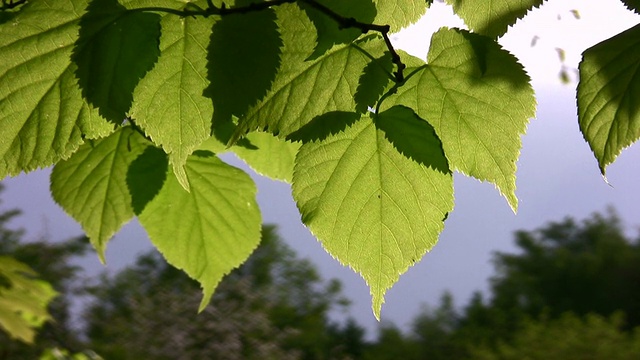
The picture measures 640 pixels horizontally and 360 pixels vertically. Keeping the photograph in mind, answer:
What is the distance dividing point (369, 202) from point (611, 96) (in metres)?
0.11

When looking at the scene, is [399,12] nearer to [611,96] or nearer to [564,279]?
[611,96]

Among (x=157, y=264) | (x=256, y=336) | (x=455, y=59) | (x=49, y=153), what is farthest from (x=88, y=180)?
(x=157, y=264)

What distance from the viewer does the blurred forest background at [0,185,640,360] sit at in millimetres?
6203

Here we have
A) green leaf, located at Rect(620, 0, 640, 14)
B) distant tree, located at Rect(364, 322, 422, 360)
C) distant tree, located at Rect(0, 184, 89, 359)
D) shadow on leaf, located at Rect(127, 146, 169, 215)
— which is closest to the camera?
green leaf, located at Rect(620, 0, 640, 14)

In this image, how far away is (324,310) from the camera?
7289 mm

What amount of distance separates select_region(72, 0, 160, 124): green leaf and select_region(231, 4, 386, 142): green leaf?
47 mm

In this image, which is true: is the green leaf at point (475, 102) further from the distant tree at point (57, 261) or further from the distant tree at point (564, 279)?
the distant tree at point (564, 279)

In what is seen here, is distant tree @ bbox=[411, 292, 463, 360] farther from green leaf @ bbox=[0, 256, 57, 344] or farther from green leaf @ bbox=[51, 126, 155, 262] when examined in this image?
green leaf @ bbox=[51, 126, 155, 262]

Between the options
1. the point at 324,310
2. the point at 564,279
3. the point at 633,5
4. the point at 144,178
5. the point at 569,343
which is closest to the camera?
the point at 633,5

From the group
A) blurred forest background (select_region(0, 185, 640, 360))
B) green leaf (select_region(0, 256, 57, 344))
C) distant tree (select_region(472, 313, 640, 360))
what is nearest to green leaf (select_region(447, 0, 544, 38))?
green leaf (select_region(0, 256, 57, 344))

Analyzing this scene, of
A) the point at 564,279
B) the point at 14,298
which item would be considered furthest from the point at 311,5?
the point at 564,279

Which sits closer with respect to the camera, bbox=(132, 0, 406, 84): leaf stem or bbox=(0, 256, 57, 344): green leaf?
bbox=(132, 0, 406, 84): leaf stem

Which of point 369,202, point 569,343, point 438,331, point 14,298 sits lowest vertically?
point 369,202

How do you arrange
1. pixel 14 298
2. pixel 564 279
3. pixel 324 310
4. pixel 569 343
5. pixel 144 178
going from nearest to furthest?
pixel 144 178 → pixel 14 298 → pixel 569 343 → pixel 324 310 → pixel 564 279
